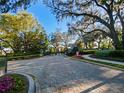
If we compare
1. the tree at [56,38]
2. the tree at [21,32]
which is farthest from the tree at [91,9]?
the tree at [56,38]

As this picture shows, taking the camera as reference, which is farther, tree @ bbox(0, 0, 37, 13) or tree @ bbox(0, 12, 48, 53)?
tree @ bbox(0, 12, 48, 53)

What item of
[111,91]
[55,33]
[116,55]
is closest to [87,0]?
[116,55]

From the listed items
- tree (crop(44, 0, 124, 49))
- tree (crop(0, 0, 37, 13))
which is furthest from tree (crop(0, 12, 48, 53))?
tree (crop(0, 0, 37, 13))

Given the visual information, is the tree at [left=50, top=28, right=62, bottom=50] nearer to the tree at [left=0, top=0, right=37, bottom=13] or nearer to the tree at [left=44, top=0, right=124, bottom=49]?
the tree at [left=44, top=0, right=124, bottom=49]

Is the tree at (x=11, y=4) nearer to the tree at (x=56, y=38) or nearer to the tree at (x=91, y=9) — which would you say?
the tree at (x=91, y=9)

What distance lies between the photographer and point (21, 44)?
62625 millimetres

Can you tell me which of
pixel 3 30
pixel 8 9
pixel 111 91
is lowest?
pixel 111 91

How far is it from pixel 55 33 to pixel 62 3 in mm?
79784

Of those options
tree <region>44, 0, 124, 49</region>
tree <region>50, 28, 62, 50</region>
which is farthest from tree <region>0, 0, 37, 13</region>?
tree <region>50, 28, 62, 50</region>

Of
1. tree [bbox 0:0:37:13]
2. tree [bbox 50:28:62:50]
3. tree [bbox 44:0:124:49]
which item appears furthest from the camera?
tree [bbox 50:28:62:50]

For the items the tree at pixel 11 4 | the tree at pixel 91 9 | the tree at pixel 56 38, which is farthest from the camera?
the tree at pixel 56 38

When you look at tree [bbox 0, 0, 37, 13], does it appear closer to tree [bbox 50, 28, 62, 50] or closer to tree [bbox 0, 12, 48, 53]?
tree [bbox 0, 12, 48, 53]

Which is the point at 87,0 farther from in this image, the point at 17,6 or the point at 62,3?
the point at 17,6

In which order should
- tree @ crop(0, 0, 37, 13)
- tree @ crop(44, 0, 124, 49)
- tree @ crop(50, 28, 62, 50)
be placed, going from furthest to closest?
tree @ crop(50, 28, 62, 50), tree @ crop(44, 0, 124, 49), tree @ crop(0, 0, 37, 13)
